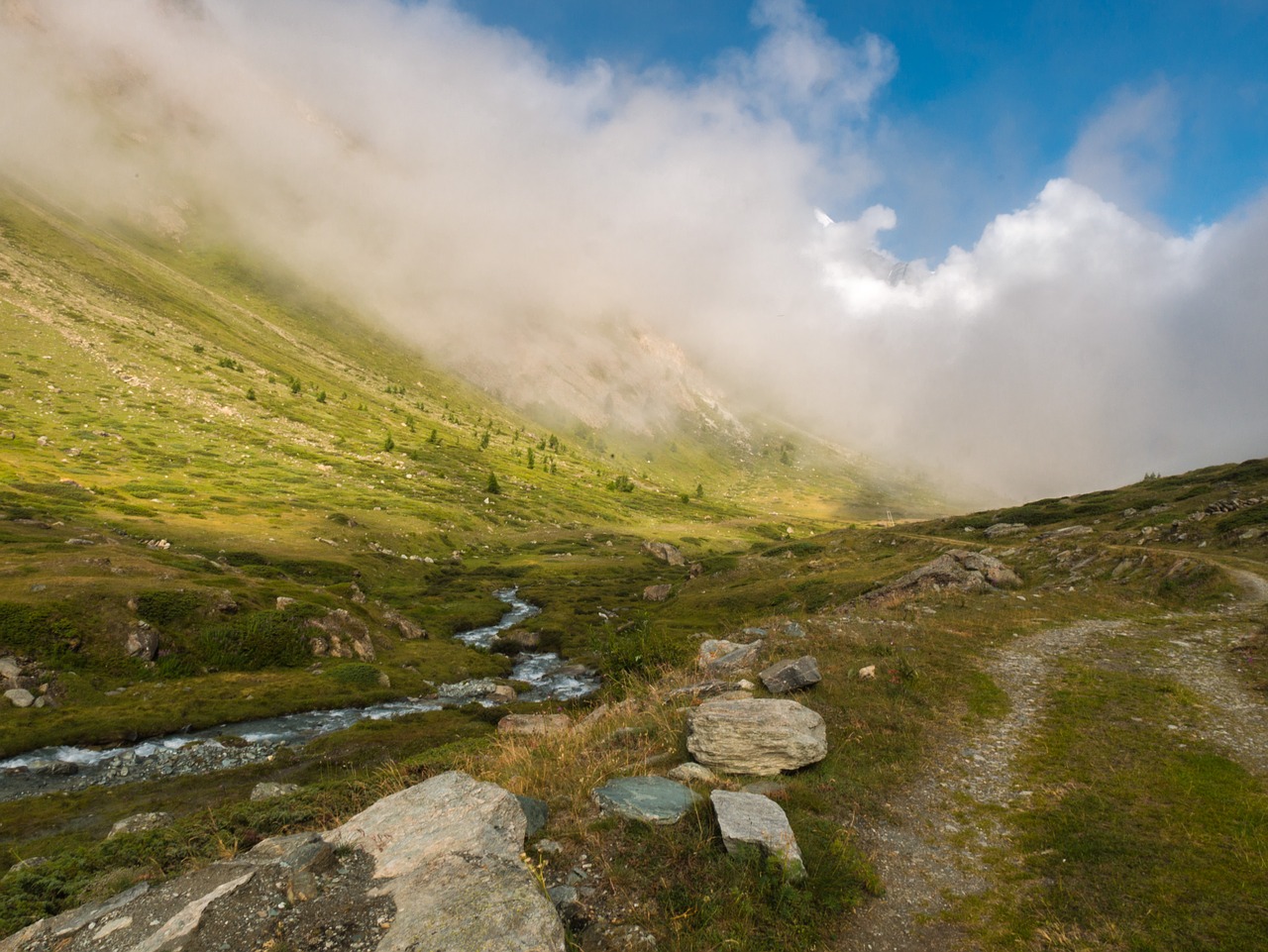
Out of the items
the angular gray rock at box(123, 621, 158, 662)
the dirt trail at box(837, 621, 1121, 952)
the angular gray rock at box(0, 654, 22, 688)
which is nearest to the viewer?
the dirt trail at box(837, 621, 1121, 952)

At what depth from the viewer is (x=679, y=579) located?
354 feet

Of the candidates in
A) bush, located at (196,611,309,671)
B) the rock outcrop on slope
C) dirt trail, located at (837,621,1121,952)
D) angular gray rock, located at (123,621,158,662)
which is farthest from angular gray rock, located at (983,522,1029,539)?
angular gray rock, located at (123,621,158,662)

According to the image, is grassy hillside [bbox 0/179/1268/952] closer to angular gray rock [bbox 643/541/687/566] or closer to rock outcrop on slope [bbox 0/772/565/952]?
rock outcrop on slope [bbox 0/772/565/952]

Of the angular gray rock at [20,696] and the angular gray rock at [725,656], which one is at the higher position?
the angular gray rock at [725,656]

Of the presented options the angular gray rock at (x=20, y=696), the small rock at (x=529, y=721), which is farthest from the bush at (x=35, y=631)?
the small rock at (x=529, y=721)

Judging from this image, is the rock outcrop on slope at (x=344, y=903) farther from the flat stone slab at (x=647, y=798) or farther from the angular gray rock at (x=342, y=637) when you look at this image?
the angular gray rock at (x=342, y=637)

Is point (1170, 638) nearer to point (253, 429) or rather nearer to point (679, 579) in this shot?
point (679, 579)

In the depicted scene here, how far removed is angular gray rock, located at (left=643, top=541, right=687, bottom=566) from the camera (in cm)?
12738

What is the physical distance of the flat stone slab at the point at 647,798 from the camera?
412 inches

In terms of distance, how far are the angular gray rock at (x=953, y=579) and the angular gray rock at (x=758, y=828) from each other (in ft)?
116

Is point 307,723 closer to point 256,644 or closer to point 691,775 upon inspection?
point 256,644

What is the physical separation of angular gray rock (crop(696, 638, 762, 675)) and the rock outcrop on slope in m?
14.9

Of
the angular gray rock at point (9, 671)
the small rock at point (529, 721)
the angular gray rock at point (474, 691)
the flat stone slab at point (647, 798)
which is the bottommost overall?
the angular gray rock at point (474, 691)

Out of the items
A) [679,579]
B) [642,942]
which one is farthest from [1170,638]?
[679,579]
